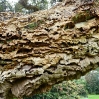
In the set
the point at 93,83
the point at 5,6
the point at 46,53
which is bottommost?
the point at 93,83

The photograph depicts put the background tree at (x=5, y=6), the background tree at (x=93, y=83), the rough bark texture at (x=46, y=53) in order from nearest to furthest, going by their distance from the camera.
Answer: the rough bark texture at (x=46, y=53) < the background tree at (x=5, y=6) < the background tree at (x=93, y=83)

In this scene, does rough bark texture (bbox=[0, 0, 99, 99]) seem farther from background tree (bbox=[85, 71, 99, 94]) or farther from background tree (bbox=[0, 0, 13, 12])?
background tree (bbox=[85, 71, 99, 94])

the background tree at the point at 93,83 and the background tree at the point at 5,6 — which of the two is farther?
the background tree at the point at 93,83

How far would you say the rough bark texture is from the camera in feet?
14.4

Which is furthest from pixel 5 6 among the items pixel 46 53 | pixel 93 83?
pixel 93 83

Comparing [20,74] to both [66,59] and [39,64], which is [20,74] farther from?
[66,59]

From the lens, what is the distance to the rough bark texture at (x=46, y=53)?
14.4 ft

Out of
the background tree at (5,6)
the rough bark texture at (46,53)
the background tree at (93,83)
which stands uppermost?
the background tree at (5,6)

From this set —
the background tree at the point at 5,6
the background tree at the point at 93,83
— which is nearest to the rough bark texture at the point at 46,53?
the background tree at the point at 5,6

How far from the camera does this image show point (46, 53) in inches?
177

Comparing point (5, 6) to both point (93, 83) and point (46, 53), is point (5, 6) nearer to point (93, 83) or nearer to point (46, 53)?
point (46, 53)

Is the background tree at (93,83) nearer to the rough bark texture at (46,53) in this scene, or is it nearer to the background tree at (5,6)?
the background tree at (5,6)

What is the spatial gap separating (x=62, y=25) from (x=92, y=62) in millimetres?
871

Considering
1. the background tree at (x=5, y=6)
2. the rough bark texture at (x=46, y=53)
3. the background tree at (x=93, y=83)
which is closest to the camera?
the rough bark texture at (x=46, y=53)
